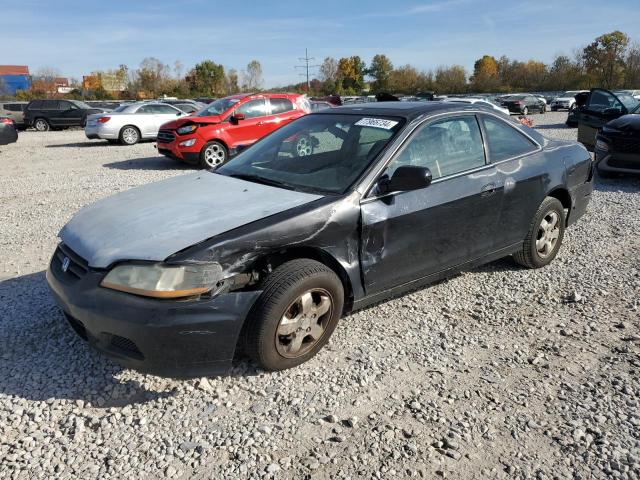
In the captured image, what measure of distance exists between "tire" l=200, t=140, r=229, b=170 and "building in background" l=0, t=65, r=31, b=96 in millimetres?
78491

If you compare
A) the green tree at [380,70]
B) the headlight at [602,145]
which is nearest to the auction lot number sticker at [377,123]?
the headlight at [602,145]

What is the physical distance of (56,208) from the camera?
7375 millimetres

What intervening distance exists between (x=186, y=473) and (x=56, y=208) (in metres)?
6.26

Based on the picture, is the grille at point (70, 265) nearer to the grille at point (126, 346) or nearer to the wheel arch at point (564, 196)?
the grille at point (126, 346)

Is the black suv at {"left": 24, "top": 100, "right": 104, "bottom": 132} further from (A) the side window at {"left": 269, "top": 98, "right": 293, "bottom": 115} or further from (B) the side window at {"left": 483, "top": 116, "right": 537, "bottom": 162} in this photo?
(B) the side window at {"left": 483, "top": 116, "right": 537, "bottom": 162}

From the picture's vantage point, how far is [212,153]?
11023 mm

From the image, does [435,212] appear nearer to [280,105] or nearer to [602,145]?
[602,145]

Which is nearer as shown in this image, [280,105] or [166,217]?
[166,217]

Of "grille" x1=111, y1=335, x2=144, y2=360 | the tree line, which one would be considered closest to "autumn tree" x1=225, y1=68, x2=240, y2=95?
the tree line

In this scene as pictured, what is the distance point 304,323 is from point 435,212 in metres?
1.26

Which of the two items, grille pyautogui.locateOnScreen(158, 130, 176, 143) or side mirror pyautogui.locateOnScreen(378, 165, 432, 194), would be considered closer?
side mirror pyautogui.locateOnScreen(378, 165, 432, 194)

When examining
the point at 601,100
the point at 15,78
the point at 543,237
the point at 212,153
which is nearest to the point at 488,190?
the point at 543,237

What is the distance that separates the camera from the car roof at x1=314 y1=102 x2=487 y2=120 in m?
3.75

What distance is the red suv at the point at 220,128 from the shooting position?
1083cm
